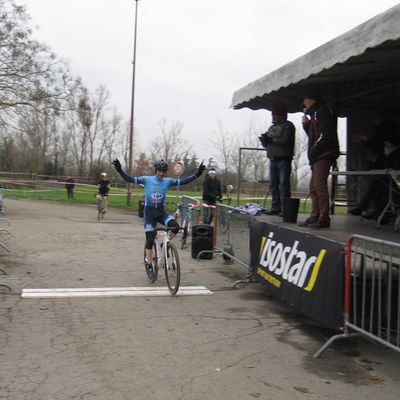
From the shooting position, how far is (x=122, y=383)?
12.6ft

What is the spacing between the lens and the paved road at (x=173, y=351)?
378 centimetres

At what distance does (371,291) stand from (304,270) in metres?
0.96

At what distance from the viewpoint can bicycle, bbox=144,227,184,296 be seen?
681cm

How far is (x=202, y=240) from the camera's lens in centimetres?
1045

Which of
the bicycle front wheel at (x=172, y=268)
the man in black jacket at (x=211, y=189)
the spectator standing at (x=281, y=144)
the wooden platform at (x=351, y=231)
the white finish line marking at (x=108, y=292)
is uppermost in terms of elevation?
the spectator standing at (x=281, y=144)

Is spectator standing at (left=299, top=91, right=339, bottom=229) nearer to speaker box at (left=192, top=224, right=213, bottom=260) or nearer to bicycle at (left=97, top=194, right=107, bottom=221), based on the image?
speaker box at (left=192, top=224, right=213, bottom=260)

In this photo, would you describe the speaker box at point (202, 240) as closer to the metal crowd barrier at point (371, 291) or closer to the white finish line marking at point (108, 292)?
the white finish line marking at point (108, 292)

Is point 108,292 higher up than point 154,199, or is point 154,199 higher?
point 154,199

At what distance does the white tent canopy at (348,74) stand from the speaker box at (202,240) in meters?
2.83

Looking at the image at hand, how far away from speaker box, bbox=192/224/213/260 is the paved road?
252 centimetres

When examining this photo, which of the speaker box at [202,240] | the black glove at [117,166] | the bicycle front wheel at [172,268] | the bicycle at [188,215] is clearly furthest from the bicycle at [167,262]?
the bicycle at [188,215]

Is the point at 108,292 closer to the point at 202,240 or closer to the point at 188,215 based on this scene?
the point at 202,240

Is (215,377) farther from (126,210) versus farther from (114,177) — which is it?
(114,177)

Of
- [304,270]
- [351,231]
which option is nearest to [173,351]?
[304,270]
